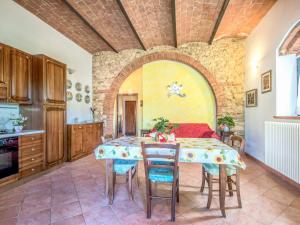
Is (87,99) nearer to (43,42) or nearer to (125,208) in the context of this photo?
(43,42)

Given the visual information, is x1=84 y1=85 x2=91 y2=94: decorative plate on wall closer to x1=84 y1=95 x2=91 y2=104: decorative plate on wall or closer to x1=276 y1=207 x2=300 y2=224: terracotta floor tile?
x1=84 y1=95 x2=91 y2=104: decorative plate on wall

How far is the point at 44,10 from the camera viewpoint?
3912 mm

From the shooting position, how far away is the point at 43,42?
14.4 ft

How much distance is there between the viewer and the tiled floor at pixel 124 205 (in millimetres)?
2092

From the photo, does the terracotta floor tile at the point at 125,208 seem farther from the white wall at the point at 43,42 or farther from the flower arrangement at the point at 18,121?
the white wall at the point at 43,42

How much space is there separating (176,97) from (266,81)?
106 inches

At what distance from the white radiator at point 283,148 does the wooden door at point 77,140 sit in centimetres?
432

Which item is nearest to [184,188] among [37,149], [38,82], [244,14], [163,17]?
[37,149]

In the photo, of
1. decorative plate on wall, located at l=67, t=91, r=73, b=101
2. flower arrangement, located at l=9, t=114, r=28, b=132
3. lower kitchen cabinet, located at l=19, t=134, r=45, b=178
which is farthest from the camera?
decorative plate on wall, located at l=67, t=91, r=73, b=101

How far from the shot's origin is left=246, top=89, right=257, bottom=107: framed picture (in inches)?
191

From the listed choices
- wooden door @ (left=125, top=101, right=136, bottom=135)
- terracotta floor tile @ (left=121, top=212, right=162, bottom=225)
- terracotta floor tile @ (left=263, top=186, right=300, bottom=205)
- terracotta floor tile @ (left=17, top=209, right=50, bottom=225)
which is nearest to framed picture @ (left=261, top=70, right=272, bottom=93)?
terracotta floor tile @ (left=263, top=186, right=300, bottom=205)

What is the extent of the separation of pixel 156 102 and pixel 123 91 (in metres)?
3.64

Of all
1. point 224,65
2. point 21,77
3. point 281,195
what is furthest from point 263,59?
point 21,77

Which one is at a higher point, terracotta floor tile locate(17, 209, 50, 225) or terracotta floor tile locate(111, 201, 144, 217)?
terracotta floor tile locate(17, 209, 50, 225)
